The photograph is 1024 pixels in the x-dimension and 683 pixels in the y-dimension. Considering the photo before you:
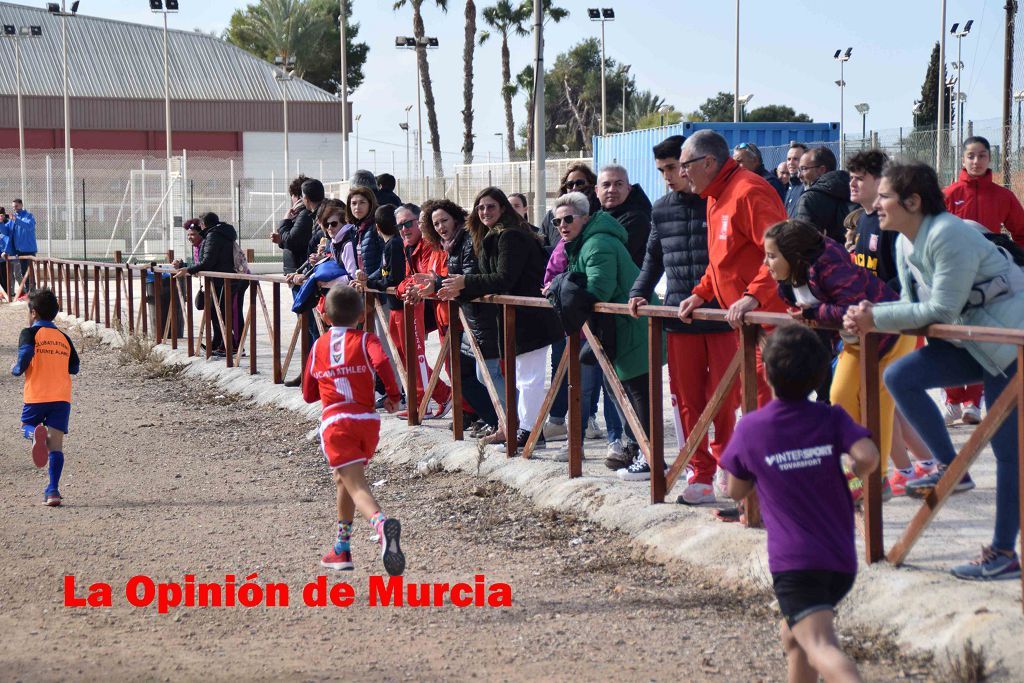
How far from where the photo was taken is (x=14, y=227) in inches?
963

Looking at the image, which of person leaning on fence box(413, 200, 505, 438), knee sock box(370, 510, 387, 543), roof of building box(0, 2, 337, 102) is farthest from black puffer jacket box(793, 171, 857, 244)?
roof of building box(0, 2, 337, 102)

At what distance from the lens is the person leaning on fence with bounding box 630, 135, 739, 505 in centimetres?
625

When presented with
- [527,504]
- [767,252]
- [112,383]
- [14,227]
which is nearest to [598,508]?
[527,504]

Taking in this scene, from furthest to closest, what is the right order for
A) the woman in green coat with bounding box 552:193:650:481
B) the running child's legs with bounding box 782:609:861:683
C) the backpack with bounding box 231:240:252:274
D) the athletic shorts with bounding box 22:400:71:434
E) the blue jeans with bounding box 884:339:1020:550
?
the backpack with bounding box 231:240:252:274, the athletic shorts with bounding box 22:400:71:434, the woman in green coat with bounding box 552:193:650:481, the blue jeans with bounding box 884:339:1020:550, the running child's legs with bounding box 782:609:861:683

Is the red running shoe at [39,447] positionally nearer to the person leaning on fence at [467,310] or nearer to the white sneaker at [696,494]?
the person leaning on fence at [467,310]

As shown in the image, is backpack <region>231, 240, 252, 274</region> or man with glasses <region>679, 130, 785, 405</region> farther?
backpack <region>231, 240, 252, 274</region>

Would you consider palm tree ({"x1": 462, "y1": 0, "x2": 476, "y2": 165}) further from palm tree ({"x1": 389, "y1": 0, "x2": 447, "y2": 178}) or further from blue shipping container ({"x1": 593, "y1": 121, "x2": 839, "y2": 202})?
blue shipping container ({"x1": 593, "y1": 121, "x2": 839, "y2": 202})

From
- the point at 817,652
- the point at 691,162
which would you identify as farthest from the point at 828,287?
the point at 817,652

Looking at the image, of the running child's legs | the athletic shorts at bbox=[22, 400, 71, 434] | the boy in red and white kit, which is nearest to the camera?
the running child's legs

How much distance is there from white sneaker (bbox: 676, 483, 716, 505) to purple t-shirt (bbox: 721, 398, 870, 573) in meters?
2.66

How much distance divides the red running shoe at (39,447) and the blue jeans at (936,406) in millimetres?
4864

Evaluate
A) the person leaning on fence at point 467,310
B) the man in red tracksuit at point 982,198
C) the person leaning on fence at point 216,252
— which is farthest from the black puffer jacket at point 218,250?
the man in red tracksuit at point 982,198

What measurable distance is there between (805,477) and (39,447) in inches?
211

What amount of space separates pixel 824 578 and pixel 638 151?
26.6m
